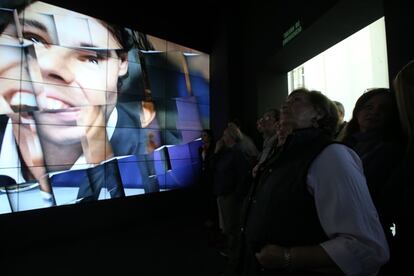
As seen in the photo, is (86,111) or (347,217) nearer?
(347,217)

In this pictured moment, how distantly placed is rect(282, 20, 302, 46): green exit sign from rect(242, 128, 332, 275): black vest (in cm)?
271

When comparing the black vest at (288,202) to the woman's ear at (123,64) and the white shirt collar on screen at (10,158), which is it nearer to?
the white shirt collar on screen at (10,158)

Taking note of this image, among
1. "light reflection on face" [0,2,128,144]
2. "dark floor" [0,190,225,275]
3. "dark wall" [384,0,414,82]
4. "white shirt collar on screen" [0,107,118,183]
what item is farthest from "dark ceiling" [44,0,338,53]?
"dark floor" [0,190,225,275]

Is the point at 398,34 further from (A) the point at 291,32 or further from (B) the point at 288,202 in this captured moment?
(B) the point at 288,202

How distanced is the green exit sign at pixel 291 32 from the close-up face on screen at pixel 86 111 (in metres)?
2.21

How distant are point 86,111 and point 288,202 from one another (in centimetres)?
356

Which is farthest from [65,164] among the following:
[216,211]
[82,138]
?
[216,211]

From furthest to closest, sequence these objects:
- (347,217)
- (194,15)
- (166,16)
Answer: (194,15) < (166,16) < (347,217)

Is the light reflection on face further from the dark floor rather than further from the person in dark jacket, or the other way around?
the person in dark jacket

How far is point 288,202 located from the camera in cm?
81

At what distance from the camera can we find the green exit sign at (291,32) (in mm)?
3128

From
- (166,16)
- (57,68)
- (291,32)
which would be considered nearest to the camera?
(291,32)

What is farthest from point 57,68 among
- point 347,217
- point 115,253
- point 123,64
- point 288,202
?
point 347,217

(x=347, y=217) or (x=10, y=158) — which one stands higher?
(x=10, y=158)
